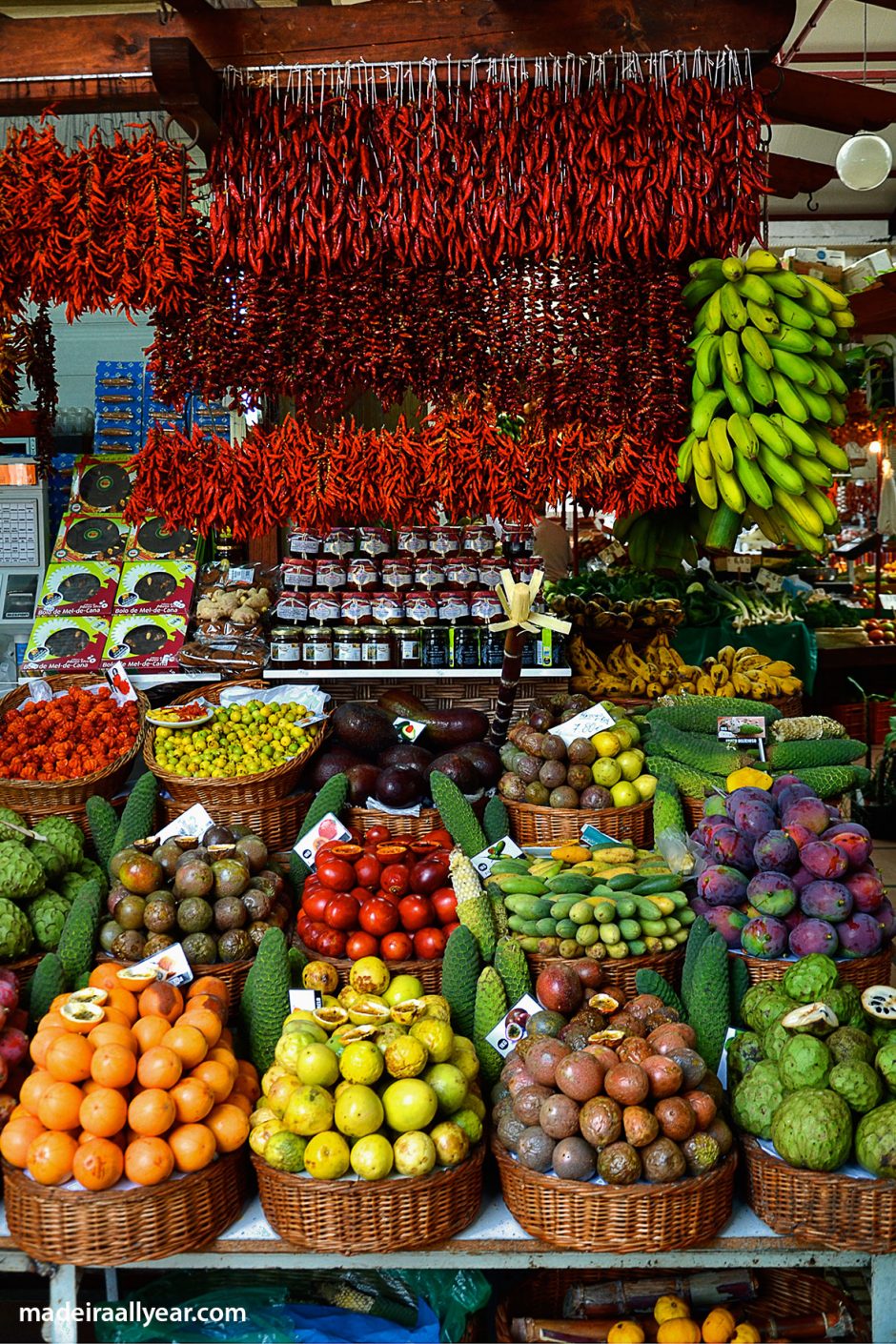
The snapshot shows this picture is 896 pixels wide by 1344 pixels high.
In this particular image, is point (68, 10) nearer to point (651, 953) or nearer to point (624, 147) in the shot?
point (624, 147)

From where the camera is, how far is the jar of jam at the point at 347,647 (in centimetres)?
447

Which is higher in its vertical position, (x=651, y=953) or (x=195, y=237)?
(x=195, y=237)

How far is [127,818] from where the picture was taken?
3188mm

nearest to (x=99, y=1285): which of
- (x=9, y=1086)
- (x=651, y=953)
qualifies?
(x=9, y=1086)

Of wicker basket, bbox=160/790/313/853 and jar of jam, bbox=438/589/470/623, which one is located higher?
jar of jam, bbox=438/589/470/623

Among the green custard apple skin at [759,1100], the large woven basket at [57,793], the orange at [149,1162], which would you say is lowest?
the orange at [149,1162]

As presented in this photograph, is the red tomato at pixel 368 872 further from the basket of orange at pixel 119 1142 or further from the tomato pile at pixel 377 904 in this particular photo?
the basket of orange at pixel 119 1142

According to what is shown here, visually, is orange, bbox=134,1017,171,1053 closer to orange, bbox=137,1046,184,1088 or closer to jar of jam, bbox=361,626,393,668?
orange, bbox=137,1046,184,1088

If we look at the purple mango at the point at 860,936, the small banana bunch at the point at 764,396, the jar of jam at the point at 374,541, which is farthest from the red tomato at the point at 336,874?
the jar of jam at the point at 374,541

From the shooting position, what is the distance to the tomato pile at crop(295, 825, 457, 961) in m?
2.71

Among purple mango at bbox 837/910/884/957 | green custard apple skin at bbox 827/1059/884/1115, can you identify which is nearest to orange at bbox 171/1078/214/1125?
green custard apple skin at bbox 827/1059/884/1115

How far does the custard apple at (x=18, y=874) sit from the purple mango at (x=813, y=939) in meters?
1.79

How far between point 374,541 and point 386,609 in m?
0.37

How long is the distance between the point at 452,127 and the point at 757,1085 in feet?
7.52
